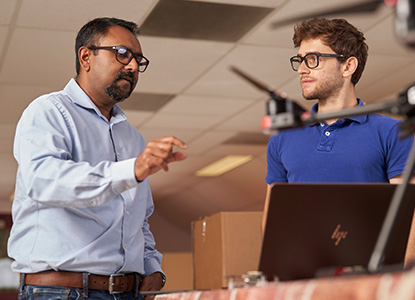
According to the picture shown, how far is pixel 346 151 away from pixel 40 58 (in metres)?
2.70

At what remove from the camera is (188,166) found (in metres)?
7.46

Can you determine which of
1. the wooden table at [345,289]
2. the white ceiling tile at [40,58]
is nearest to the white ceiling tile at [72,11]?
the white ceiling tile at [40,58]

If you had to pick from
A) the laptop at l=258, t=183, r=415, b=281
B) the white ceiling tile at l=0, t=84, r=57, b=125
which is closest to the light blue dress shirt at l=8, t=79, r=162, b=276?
the laptop at l=258, t=183, r=415, b=281

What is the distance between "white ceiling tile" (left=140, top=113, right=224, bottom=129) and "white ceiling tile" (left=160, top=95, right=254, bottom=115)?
15 cm

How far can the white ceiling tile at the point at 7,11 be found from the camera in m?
3.13

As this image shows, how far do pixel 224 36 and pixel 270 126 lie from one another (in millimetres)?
2865

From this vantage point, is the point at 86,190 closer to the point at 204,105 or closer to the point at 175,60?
the point at 175,60

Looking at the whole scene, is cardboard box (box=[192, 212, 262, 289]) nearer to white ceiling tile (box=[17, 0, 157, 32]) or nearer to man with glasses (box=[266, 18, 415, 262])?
man with glasses (box=[266, 18, 415, 262])

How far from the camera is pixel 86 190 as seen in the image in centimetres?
134

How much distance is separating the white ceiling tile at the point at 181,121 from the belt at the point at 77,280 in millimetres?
3784

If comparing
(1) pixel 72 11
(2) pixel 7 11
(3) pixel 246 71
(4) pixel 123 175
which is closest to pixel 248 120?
(3) pixel 246 71

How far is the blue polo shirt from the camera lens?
1.70m

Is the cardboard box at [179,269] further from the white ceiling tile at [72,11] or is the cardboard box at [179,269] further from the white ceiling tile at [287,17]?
the white ceiling tile at [72,11]

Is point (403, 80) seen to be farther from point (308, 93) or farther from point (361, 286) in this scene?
point (361, 286)
